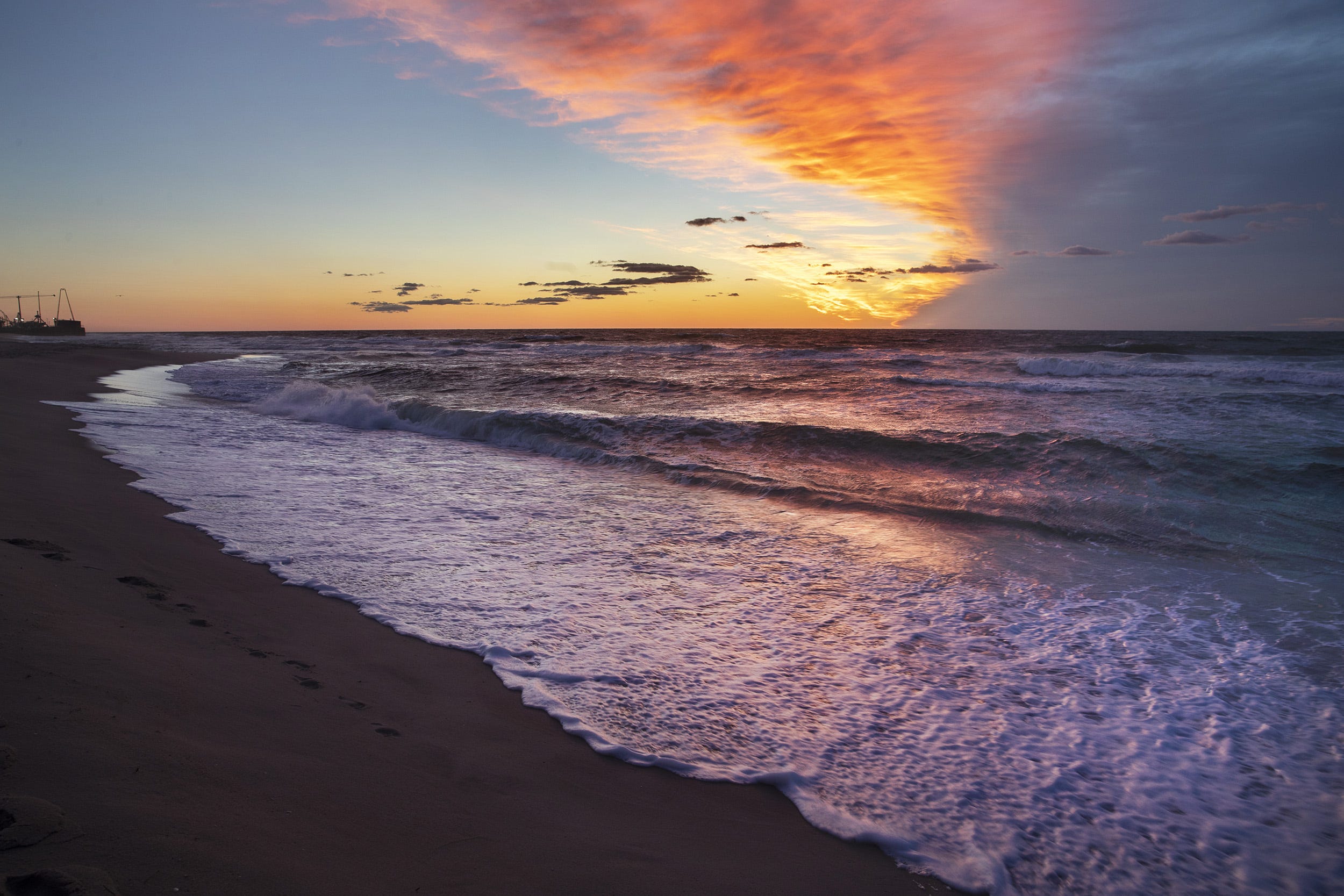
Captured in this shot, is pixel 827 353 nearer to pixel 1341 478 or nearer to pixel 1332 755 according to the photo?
pixel 1341 478

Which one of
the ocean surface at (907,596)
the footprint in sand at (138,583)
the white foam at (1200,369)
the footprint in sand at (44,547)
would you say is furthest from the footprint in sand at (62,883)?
the white foam at (1200,369)

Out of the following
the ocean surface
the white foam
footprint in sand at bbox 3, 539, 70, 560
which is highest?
the white foam

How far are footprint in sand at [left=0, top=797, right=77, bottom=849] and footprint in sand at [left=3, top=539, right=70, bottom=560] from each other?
127 inches

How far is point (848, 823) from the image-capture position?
255 centimetres

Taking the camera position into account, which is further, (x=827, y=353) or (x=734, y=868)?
(x=827, y=353)

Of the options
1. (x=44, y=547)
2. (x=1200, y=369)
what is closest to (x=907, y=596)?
(x=44, y=547)

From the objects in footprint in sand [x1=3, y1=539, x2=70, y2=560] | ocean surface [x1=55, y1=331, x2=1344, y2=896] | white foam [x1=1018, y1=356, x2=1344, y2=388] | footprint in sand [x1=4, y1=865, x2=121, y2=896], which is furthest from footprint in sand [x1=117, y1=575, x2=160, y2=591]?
white foam [x1=1018, y1=356, x2=1344, y2=388]

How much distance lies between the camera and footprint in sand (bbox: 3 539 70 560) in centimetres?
425

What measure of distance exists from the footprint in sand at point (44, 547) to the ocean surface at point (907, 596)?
102 centimetres

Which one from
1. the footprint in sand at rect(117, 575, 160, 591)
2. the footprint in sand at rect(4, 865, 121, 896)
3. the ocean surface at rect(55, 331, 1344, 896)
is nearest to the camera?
the footprint in sand at rect(4, 865, 121, 896)

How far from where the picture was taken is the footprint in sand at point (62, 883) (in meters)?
1.56

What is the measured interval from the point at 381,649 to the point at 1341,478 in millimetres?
11507

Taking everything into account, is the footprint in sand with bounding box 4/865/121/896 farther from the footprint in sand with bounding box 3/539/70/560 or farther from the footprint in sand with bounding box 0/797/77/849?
the footprint in sand with bounding box 3/539/70/560

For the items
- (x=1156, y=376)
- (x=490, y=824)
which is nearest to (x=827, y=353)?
(x=1156, y=376)
